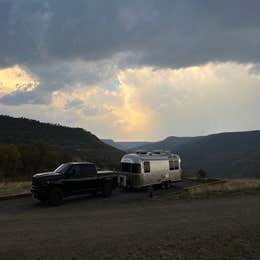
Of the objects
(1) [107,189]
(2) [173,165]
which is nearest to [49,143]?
(2) [173,165]

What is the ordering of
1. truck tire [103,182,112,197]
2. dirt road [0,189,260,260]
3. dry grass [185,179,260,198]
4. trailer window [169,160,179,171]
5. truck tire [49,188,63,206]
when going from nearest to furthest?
1. dirt road [0,189,260,260]
2. truck tire [49,188,63,206]
3. dry grass [185,179,260,198]
4. truck tire [103,182,112,197]
5. trailer window [169,160,179,171]

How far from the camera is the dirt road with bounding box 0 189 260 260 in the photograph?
405 inches

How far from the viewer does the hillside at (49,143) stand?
6712 centimetres

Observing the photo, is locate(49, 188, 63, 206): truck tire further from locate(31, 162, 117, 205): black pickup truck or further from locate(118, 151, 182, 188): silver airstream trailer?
locate(118, 151, 182, 188): silver airstream trailer

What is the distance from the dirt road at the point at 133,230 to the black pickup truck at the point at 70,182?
0.73m

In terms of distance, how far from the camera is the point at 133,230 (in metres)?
13.2

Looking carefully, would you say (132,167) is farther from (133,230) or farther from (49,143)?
(49,143)

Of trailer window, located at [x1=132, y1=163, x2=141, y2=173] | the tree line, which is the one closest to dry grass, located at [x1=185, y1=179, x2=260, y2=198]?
trailer window, located at [x1=132, y1=163, x2=141, y2=173]

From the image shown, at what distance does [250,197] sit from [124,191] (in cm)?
841

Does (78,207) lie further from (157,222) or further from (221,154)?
(221,154)

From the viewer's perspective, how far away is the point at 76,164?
2339cm

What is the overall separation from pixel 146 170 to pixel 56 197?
26.7 ft

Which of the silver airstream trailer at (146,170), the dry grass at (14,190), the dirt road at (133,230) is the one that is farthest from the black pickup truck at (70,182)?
the dry grass at (14,190)

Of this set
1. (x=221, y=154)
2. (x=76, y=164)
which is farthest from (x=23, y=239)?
(x=221, y=154)
